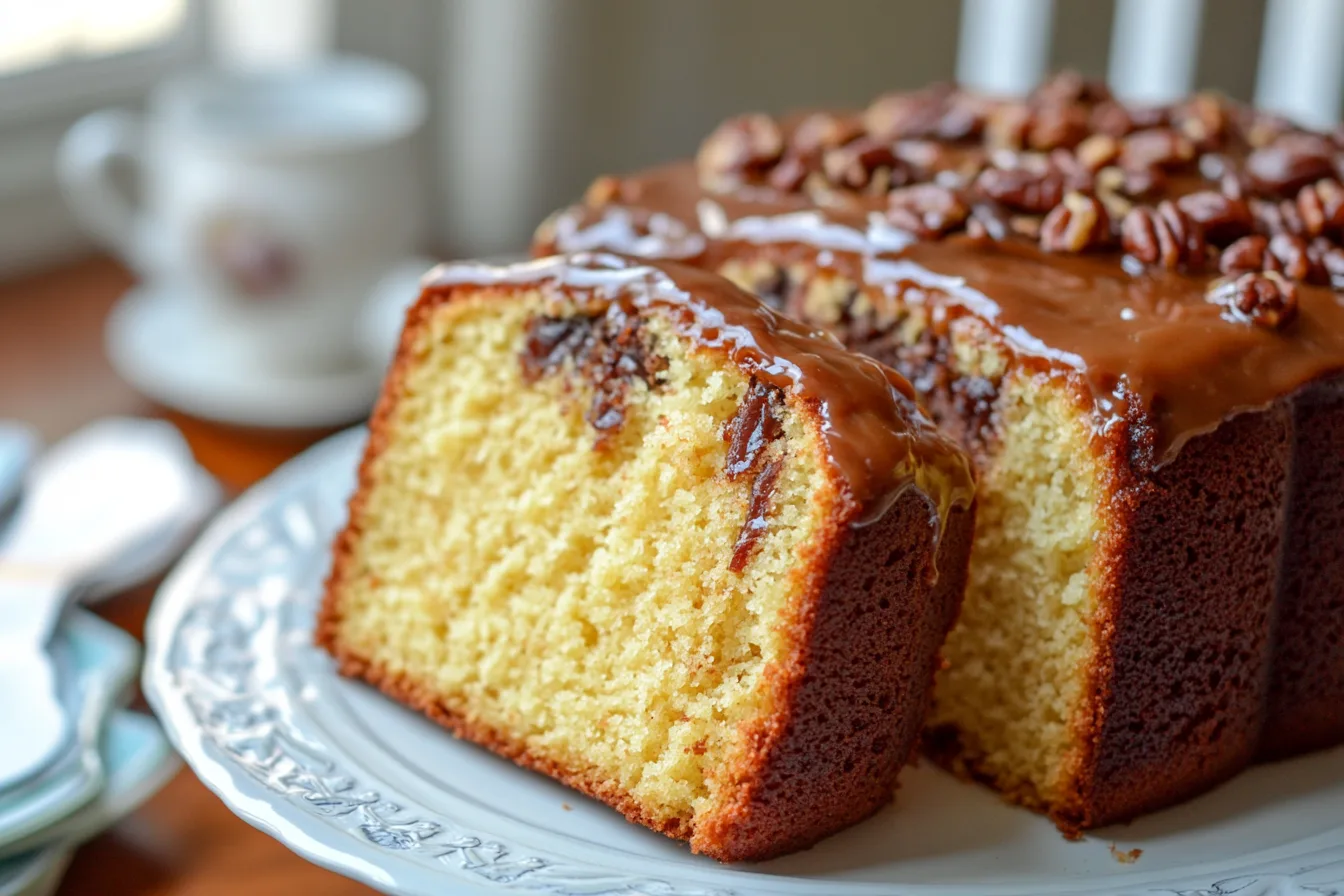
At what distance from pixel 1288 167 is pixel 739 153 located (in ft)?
2.06


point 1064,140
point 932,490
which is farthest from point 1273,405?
point 1064,140

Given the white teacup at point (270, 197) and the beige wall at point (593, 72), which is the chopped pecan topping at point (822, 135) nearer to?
the white teacup at point (270, 197)

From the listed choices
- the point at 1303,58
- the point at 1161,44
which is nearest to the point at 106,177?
the point at 1161,44

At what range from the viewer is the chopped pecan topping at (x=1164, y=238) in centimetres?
Answer: 154

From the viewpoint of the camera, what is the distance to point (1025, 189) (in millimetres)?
1654

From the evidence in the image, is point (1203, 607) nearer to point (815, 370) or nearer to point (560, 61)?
point (815, 370)

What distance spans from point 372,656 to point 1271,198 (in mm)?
1109

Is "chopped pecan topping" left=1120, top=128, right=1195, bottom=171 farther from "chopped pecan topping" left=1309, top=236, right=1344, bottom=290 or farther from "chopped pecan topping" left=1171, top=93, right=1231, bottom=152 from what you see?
"chopped pecan topping" left=1309, top=236, right=1344, bottom=290

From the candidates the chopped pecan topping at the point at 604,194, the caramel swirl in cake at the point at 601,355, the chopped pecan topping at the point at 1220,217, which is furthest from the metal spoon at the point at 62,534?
the chopped pecan topping at the point at 1220,217

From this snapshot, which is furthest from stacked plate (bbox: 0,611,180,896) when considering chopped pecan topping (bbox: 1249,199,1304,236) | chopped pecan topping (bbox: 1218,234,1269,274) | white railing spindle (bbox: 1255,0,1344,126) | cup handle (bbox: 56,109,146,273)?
white railing spindle (bbox: 1255,0,1344,126)

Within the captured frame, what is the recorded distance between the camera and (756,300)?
137 centimetres

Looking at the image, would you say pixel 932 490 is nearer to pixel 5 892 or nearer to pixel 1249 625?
pixel 1249 625

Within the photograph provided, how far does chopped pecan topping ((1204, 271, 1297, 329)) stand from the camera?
1.40m

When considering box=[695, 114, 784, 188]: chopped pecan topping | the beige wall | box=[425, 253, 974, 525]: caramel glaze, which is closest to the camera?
box=[425, 253, 974, 525]: caramel glaze
